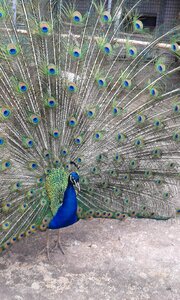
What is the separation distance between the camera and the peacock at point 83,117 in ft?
8.31

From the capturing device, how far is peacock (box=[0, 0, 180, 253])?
8.31ft

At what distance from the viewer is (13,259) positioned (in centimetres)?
275

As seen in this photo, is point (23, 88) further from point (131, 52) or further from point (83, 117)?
point (131, 52)

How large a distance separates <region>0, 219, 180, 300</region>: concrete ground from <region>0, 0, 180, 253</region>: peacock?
31 centimetres

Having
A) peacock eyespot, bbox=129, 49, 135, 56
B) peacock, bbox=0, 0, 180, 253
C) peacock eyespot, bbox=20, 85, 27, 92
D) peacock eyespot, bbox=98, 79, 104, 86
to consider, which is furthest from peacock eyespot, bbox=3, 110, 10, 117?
peacock eyespot, bbox=129, 49, 135, 56

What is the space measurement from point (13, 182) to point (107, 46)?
1.17 meters

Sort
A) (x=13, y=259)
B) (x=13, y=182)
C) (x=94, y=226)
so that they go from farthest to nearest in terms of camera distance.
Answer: (x=94, y=226) < (x=13, y=259) < (x=13, y=182)

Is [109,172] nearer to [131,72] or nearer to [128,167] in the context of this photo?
[128,167]

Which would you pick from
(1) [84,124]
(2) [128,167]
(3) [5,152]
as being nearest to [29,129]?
(3) [5,152]

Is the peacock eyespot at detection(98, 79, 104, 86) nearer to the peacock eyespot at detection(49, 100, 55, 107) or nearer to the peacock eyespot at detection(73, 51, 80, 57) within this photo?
the peacock eyespot at detection(73, 51, 80, 57)

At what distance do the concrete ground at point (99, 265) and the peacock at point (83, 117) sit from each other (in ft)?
1.01

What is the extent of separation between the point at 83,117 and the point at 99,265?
1.10 meters

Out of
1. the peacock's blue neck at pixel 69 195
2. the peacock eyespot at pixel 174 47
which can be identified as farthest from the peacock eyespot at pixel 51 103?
the peacock eyespot at pixel 174 47

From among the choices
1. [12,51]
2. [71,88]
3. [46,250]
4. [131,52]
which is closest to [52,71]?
[71,88]
